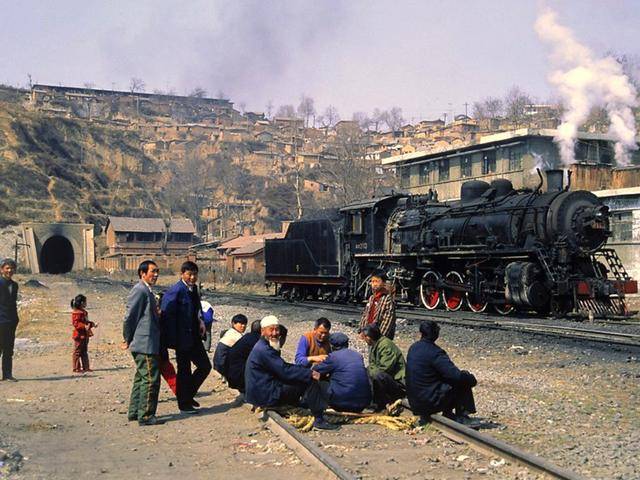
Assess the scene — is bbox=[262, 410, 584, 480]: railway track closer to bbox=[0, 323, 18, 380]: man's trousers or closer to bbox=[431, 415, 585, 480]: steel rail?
bbox=[431, 415, 585, 480]: steel rail

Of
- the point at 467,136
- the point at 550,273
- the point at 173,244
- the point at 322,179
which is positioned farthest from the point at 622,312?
the point at 467,136

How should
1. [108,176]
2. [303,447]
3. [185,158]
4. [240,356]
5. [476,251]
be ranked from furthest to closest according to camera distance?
[185,158] → [108,176] → [476,251] → [240,356] → [303,447]

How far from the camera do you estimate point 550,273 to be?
1970 centimetres

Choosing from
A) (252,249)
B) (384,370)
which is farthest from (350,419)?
(252,249)

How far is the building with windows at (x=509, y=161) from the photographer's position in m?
40.6

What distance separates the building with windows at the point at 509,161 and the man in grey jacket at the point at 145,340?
33.3 m

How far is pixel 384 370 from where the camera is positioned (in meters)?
9.14

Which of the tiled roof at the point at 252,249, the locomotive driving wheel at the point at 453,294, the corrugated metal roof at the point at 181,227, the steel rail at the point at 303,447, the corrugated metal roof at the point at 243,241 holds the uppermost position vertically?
the corrugated metal roof at the point at 181,227

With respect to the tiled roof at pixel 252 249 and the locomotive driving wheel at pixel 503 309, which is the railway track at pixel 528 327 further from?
the tiled roof at pixel 252 249

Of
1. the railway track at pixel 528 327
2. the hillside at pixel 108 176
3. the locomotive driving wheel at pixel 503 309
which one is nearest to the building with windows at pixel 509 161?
the locomotive driving wheel at pixel 503 309

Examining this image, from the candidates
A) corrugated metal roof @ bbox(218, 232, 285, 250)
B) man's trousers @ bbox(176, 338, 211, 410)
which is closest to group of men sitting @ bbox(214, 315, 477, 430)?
man's trousers @ bbox(176, 338, 211, 410)

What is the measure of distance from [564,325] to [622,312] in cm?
305

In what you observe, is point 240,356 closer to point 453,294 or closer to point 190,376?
point 190,376

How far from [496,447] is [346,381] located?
2339 mm
